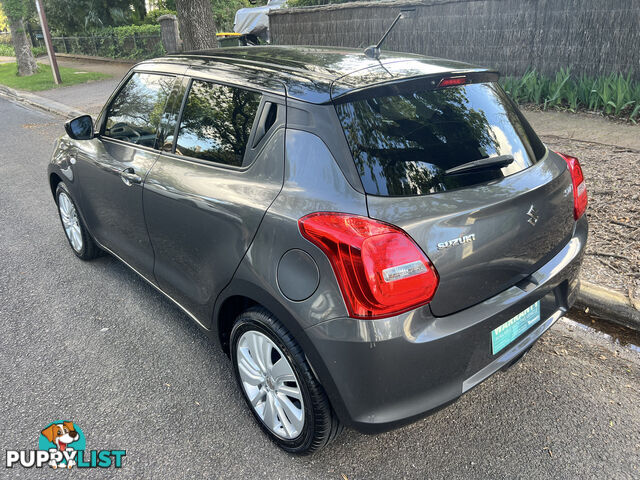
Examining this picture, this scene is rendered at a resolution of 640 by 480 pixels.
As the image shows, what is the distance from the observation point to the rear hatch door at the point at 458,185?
1904 millimetres

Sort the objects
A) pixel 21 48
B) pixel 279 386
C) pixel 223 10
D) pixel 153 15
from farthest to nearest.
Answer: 1. pixel 153 15
2. pixel 223 10
3. pixel 21 48
4. pixel 279 386

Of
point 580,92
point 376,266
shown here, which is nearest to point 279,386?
point 376,266

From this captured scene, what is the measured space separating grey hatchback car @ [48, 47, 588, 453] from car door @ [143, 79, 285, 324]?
0.01 m

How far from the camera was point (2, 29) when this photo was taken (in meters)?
57.4

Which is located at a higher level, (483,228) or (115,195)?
(483,228)

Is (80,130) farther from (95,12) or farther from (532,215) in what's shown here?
(95,12)

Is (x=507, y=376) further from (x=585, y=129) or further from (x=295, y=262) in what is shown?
(x=585, y=129)

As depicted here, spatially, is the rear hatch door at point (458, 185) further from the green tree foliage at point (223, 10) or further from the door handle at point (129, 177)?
the green tree foliage at point (223, 10)

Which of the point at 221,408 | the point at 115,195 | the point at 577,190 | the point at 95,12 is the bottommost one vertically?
the point at 221,408

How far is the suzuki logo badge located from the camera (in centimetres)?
215

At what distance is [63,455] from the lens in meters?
2.38

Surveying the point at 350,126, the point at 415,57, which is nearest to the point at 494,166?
the point at 350,126

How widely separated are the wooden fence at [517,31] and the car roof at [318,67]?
21.5 ft

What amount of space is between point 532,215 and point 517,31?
25.6ft
